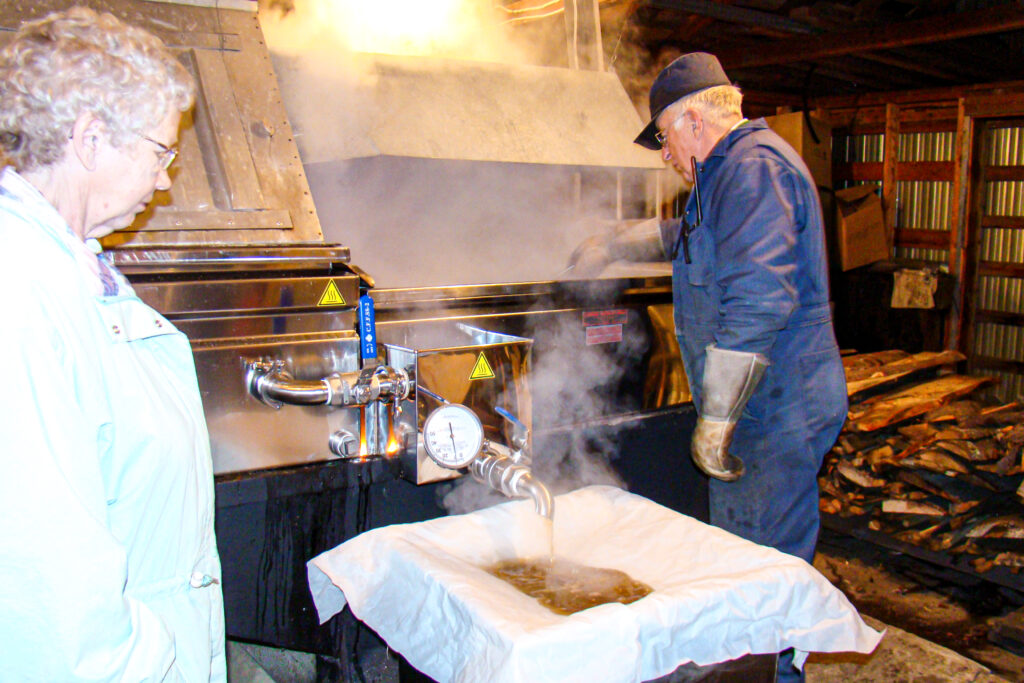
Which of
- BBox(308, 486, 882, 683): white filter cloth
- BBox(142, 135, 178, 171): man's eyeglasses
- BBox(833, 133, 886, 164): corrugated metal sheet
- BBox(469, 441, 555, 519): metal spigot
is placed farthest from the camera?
BBox(833, 133, 886, 164): corrugated metal sheet

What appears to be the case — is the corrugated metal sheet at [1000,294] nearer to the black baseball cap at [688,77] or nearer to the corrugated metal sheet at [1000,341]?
the corrugated metal sheet at [1000,341]

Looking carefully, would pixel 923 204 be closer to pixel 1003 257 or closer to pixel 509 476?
pixel 1003 257

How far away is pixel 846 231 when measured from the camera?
5473 millimetres

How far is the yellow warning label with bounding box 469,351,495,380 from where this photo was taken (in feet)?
5.56

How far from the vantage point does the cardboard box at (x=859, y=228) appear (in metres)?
5.48

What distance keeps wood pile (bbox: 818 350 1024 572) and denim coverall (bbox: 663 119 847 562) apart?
1737mm

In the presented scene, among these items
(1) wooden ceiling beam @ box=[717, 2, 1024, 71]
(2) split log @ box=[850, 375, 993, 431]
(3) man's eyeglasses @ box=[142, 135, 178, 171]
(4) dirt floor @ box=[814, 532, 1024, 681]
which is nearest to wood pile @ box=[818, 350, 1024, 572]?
(2) split log @ box=[850, 375, 993, 431]

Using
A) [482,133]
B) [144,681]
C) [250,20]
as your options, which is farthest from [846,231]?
[144,681]

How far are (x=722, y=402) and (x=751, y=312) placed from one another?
25 centimetres

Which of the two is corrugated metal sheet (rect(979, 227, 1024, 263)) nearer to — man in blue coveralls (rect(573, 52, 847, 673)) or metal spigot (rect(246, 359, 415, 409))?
man in blue coveralls (rect(573, 52, 847, 673))

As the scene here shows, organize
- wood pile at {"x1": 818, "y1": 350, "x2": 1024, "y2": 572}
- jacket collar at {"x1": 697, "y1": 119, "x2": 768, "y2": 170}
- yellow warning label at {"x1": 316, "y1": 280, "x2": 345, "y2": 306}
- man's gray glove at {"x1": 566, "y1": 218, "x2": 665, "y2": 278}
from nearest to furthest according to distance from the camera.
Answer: yellow warning label at {"x1": 316, "y1": 280, "x2": 345, "y2": 306} → jacket collar at {"x1": 697, "y1": 119, "x2": 768, "y2": 170} → man's gray glove at {"x1": 566, "y1": 218, "x2": 665, "y2": 278} → wood pile at {"x1": 818, "y1": 350, "x2": 1024, "y2": 572}

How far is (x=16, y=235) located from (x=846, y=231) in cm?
549

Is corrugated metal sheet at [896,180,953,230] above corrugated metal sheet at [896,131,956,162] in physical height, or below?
below

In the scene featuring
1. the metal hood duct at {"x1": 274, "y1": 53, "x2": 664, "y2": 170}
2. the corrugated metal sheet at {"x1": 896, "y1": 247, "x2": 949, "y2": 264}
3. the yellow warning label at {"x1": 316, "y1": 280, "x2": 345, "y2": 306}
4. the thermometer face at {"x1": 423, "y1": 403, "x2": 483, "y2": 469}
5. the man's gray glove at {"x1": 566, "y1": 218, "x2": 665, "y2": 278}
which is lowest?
the thermometer face at {"x1": 423, "y1": 403, "x2": 483, "y2": 469}
